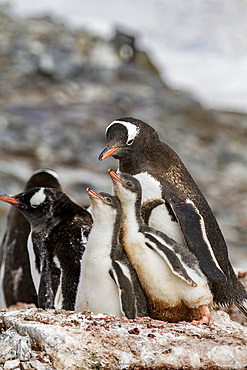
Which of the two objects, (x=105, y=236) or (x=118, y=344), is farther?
(x=105, y=236)

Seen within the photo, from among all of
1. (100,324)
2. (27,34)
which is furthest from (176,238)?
(27,34)

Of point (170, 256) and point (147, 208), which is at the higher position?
point (147, 208)

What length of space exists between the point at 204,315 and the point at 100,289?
0.61m

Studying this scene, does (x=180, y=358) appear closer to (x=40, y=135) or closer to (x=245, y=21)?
(x=40, y=135)

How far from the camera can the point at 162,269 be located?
11.9 ft

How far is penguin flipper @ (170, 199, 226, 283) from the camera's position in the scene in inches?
145

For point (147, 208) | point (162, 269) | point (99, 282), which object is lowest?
point (99, 282)

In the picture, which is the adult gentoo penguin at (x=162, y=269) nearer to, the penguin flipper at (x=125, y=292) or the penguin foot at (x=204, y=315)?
the penguin foot at (x=204, y=315)

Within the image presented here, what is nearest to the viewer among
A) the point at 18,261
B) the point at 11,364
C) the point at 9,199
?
the point at 11,364

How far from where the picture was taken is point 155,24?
30781 mm

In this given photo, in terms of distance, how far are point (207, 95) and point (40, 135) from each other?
33.1 ft

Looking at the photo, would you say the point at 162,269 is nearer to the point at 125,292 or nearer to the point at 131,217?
the point at 125,292

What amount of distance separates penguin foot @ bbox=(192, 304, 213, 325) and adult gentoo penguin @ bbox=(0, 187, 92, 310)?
3.02 ft

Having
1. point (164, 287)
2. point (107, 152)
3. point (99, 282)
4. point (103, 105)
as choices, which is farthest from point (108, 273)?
point (103, 105)
